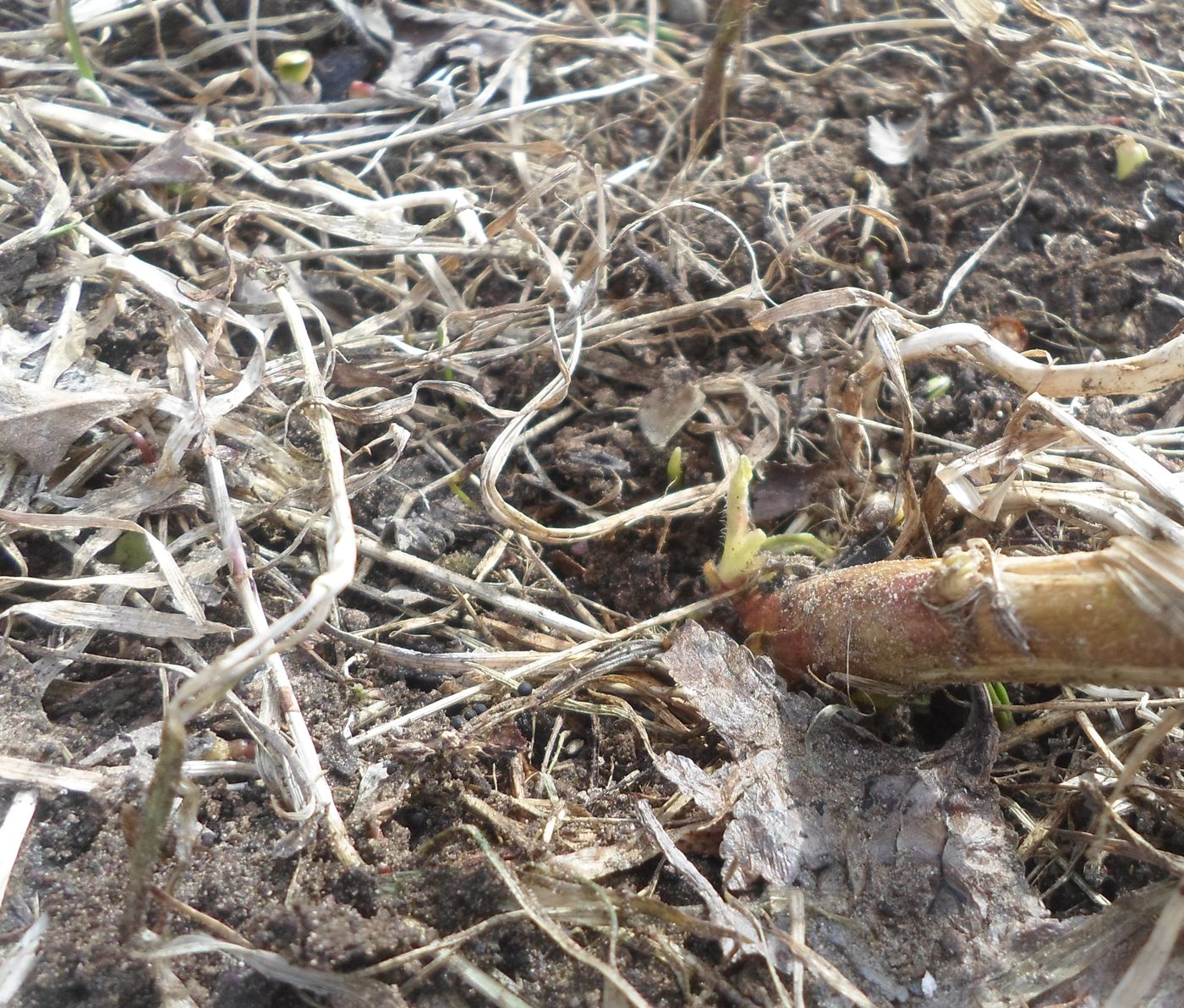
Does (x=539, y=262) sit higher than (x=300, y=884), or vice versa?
A: (x=539, y=262)

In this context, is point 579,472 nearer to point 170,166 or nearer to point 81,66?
point 170,166

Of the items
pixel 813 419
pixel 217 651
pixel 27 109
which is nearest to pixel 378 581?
pixel 217 651

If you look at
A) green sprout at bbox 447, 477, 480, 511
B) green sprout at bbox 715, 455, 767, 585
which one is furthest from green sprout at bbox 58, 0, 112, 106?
green sprout at bbox 715, 455, 767, 585

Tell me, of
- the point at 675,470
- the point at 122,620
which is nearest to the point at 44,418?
the point at 122,620

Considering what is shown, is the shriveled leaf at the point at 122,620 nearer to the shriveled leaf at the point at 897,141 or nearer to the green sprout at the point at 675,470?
the green sprout at the point at 675,470

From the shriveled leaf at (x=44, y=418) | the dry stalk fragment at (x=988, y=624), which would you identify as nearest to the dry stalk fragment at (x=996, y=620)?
the dry stalk fragment at (x=988, y=624)

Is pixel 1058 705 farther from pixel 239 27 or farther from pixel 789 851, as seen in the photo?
pixel 239 27
